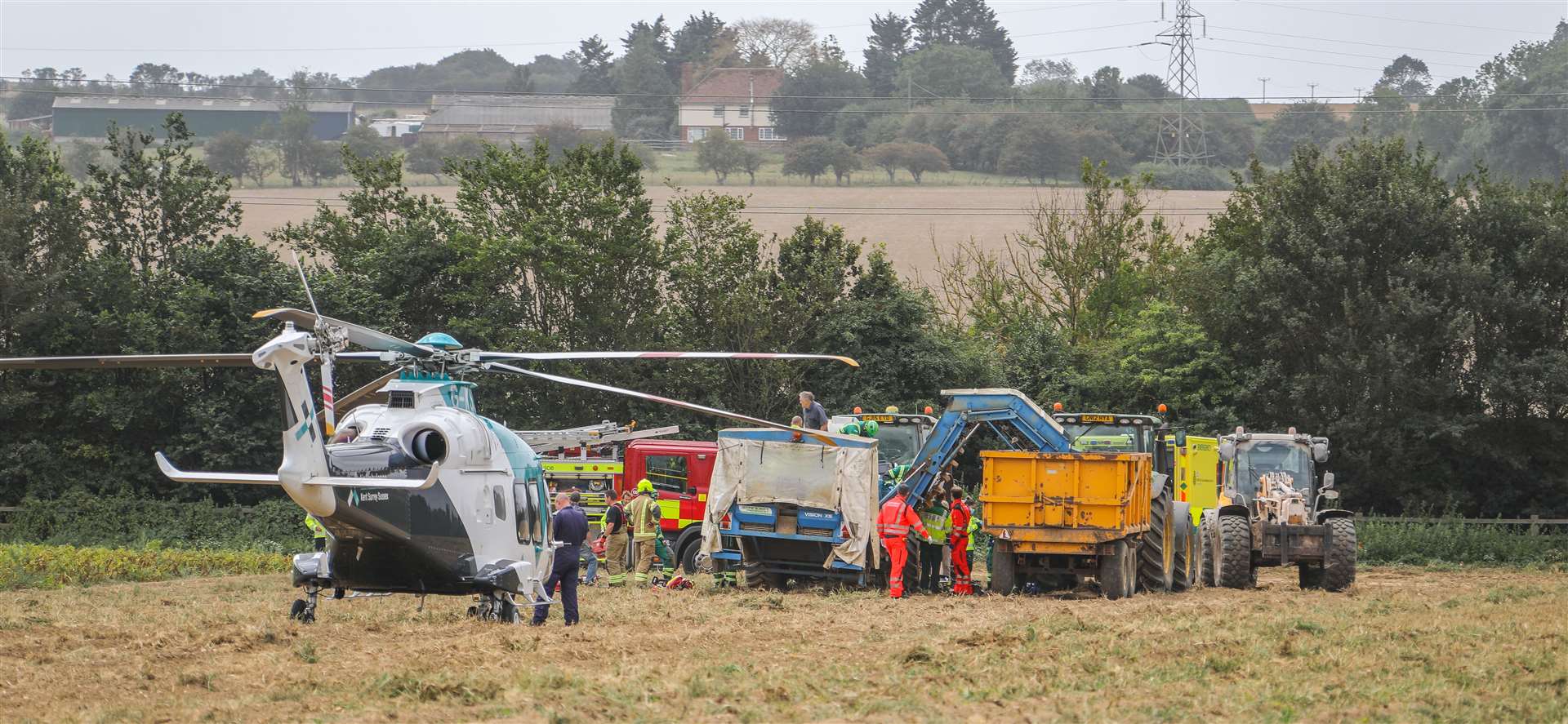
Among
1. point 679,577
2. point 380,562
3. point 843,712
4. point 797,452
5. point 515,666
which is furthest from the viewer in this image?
point 679,577

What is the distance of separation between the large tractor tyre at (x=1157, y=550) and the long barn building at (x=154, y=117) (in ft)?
277

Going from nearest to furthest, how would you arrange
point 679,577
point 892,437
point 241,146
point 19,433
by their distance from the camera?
point 679,577
point 892,437
point 19,433
point 241,146

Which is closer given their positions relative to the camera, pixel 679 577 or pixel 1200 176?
pixel 679 577

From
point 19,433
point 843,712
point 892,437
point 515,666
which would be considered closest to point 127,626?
point 515,666

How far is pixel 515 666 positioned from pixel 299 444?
2833 mm

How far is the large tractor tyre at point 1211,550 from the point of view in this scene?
21984mm

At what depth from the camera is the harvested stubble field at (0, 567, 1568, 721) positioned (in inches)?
412

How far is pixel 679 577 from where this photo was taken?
21.1 m

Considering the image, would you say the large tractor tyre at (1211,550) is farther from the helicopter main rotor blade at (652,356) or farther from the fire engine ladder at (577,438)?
the fire engine ladder at (577,438)

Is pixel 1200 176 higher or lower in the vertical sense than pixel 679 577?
higher

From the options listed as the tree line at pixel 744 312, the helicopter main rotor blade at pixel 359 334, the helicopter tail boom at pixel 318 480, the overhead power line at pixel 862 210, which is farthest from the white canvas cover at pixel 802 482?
the overhead power line at pixel 862 210

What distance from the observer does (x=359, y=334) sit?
1410 cm

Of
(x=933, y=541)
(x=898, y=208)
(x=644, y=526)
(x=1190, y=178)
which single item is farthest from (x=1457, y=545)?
(x=1190, y=178)

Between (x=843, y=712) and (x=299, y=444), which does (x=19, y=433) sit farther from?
(x=843, y=712)
